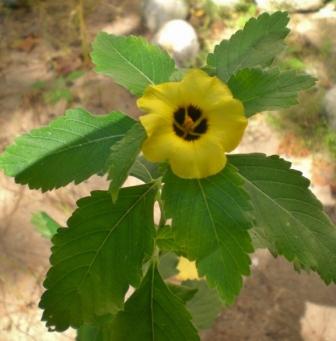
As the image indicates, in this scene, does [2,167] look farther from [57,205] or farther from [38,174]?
[57,205]

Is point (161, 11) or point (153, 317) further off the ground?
point (153, 317)

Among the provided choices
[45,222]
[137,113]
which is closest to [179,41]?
[137,113]

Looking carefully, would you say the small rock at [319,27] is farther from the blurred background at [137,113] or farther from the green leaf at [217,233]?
the green leaf at [217,233]

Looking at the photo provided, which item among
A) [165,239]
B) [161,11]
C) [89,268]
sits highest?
[89,268]

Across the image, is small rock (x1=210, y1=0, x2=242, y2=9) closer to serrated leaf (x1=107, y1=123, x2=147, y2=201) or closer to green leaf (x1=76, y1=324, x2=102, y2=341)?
green leaf (x1=76, y1=324, x2=102, y2=341)

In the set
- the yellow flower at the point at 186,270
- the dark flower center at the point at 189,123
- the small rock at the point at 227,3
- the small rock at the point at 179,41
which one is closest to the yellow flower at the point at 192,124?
Result: the dark flower center at the point at 189,123

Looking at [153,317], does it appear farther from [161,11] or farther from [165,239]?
[161,11]

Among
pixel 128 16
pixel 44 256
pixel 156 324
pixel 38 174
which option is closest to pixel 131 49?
pixel 38 174
